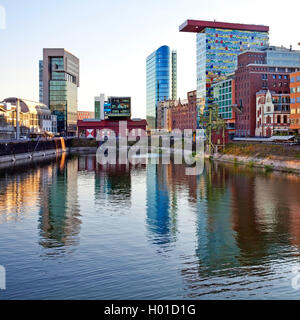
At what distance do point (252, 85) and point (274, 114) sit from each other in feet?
72.0

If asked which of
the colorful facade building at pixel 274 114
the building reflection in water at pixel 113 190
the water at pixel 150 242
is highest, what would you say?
the colorful facade building at pixel 274 114

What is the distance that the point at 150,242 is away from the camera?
3152 cm

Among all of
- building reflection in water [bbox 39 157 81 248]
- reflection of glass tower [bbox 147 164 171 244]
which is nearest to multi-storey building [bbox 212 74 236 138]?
reflection of glass tower [bbox 147 164 171 244]

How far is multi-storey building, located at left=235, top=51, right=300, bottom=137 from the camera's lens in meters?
162

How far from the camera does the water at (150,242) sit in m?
22.7

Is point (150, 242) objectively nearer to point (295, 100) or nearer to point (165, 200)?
point (165, 200)

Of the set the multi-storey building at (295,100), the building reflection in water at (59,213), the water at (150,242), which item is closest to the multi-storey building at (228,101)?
the multi-storey building at (295,100)

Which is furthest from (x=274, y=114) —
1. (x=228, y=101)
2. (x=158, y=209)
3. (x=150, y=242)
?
(x=150, y=242)

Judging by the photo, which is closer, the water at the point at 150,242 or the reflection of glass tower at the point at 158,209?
the water at the point at 150,242

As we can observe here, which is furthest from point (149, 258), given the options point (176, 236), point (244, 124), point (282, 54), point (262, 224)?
point (282, 54)

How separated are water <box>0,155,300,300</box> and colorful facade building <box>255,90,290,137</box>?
8637 centimetres

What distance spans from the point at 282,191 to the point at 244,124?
113 meters

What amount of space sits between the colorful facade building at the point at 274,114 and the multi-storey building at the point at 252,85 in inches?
352

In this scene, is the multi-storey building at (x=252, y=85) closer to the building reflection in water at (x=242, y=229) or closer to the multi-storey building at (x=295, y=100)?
the multi-storey building at (x=295, y=100)
